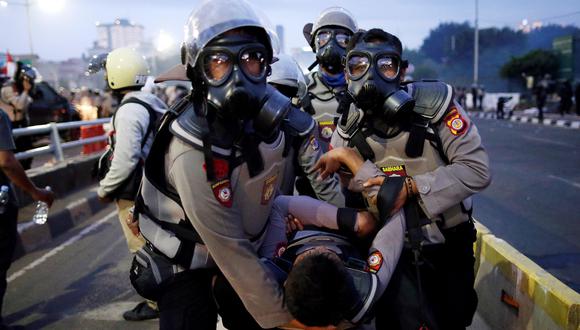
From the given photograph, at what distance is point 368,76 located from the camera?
2539mm

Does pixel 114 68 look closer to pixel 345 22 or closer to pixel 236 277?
pixel 345 22

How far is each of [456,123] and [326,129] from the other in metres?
1.73

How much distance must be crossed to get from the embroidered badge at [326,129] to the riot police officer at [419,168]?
135 cm

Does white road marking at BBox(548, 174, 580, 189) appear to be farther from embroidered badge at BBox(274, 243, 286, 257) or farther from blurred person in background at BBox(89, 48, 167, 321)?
embroidered badge at BBox(274, 243, 286, 257)

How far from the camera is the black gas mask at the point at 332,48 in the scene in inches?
166

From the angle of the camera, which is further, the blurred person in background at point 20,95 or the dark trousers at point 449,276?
the blurred person in background at point 20,95

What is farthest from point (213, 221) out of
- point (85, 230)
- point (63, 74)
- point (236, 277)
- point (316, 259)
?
point (63, 74)

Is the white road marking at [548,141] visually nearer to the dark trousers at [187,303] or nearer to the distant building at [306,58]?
the distant building at [306,58]

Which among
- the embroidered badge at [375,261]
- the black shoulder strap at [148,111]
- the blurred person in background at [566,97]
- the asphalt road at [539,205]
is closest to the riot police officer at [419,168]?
the embroidered badge at [375,261]

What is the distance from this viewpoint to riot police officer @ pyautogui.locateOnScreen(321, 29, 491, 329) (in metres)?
2.42

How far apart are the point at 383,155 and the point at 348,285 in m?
1.02

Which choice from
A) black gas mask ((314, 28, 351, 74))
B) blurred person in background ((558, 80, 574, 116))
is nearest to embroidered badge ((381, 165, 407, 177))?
black gas mask ((314, 28, 351, 74))

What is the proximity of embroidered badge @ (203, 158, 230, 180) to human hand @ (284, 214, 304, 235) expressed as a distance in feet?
1.73

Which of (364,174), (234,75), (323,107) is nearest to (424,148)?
(364,174)
